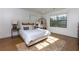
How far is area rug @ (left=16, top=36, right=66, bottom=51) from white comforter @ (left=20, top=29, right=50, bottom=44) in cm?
13

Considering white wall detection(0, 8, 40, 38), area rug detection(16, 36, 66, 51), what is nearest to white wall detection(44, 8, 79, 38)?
area rug detection(16, 36, 66, 51)

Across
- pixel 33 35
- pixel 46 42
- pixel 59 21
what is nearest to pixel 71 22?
pixel 59 21

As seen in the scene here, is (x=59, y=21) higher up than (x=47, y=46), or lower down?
higher up

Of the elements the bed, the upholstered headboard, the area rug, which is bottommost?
the area rug

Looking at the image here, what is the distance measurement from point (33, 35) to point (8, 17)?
64cm

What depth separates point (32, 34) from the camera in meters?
1.58

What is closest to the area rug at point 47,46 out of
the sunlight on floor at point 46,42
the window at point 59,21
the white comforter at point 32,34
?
the sunlight on floor at point 46,42

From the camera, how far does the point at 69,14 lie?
1.55 meters

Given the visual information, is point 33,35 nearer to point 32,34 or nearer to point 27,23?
point 32,34

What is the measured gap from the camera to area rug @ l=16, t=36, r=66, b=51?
1568 mm

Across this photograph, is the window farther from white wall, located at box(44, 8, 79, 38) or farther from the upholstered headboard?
the upholstered headboard

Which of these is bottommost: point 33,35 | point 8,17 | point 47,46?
point 47,46
